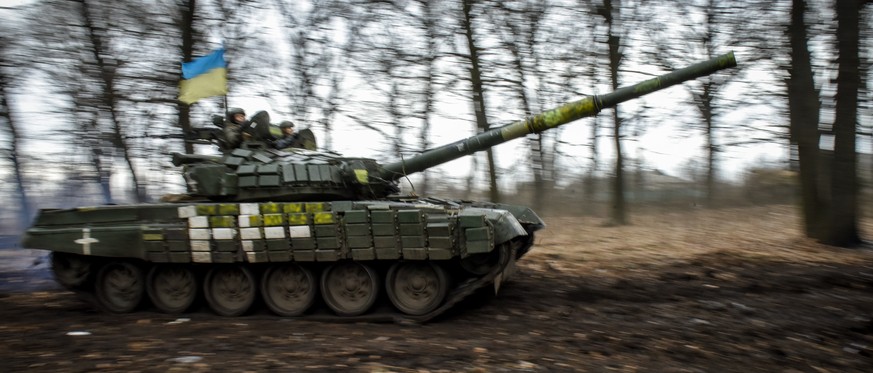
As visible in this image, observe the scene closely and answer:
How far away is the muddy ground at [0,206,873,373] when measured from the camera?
18.2ft

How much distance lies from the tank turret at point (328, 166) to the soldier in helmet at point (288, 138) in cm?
45

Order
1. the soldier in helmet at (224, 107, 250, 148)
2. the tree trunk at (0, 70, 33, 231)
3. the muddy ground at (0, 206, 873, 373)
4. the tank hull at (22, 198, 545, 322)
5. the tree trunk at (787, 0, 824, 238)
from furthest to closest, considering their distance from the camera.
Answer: the tree trunk at (0, 70, 33, 231) < the tree trunk at (787, 0, 824, 238) < the soldier in helmet at (224, 107, 250, 148) < the tank hull at (22, 198, 545, 322) < the muddy ground at (0, 206, 873, 373)

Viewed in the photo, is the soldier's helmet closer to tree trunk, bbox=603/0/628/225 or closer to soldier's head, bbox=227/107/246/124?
soldier's head, bbox=227/107/246/124

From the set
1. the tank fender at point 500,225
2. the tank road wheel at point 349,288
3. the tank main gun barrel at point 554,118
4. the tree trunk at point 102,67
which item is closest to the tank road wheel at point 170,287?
the tank road wheel at point 349,288

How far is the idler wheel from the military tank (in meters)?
0.02

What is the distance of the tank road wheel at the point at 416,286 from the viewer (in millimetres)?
7566

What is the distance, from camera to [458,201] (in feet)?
30.5

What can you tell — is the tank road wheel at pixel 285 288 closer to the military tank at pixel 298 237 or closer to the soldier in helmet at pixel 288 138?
the military tank at pixel 298 237

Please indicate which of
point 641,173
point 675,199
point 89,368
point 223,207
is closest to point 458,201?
point 223,207

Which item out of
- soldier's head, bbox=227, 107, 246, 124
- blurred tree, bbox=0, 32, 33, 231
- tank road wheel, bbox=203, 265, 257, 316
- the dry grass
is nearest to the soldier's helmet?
soldier's head, bbox=227, 107, 246, 124

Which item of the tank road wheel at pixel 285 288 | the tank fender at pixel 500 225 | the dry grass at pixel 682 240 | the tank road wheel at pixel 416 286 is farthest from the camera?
the dry grass at pixel 682 240

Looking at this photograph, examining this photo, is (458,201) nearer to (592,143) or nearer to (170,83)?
(170,83)

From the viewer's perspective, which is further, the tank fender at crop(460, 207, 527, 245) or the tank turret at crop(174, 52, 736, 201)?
the tank turret at crop(174, 52, 736, 201)

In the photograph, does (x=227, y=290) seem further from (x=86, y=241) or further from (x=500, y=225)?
(x=500, y=225)
